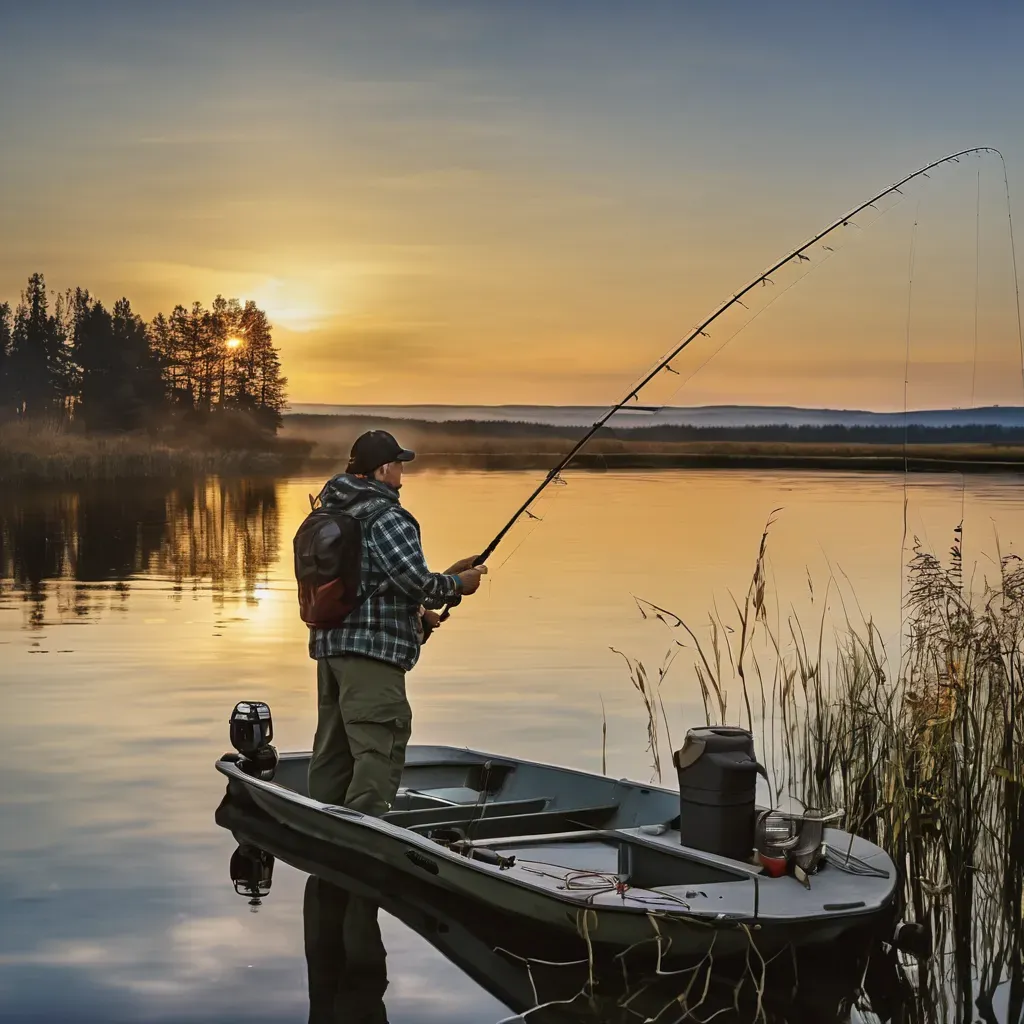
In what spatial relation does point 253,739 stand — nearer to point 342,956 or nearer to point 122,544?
point 342,956

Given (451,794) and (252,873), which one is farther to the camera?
(451,794)

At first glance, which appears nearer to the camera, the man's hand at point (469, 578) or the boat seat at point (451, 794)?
the man's hand at point (469, 578)

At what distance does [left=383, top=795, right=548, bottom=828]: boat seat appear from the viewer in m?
7.56

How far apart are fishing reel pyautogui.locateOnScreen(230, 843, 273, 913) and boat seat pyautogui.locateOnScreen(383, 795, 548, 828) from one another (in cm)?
74

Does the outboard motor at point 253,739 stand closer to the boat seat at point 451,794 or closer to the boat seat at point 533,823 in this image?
the boat seat at point 451,794

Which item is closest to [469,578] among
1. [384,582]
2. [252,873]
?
[384,582]

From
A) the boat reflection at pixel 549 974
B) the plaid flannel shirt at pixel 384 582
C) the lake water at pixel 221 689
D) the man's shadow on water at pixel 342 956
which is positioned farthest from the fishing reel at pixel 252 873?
the plaid flannel shirt at pixel 384 582

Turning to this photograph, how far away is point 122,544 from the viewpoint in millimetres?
31375

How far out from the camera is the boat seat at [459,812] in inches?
298

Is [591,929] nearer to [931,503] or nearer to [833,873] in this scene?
[833,873]

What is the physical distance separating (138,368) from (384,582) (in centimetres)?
8800

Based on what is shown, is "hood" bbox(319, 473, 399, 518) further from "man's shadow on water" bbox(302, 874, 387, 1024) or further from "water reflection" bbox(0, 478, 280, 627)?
"water reflection" bbox(0, 478, 280, 627)

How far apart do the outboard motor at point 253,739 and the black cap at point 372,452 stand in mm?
1934

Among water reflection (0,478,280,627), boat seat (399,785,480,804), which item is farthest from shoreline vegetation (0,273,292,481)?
boat seat (399,785,480,804)
